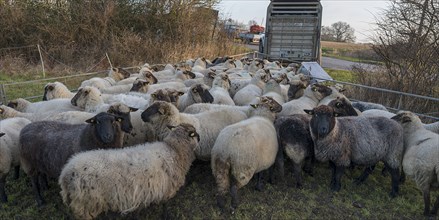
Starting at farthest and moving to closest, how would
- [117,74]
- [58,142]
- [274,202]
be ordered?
[117,74] → [274,202] → [58,142]

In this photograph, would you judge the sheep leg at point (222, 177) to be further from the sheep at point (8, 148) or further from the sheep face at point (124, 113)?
the sheep at point (8, 148)

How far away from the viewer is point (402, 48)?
8.89 metres

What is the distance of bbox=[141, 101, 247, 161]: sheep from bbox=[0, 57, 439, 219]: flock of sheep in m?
0.02

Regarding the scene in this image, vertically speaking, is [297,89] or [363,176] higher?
[297,89]

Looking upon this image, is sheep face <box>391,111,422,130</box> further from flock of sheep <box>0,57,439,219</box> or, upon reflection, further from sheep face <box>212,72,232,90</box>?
sheep face <box>212,72,232,90</box>

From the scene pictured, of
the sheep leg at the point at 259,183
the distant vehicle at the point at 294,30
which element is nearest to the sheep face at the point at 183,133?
the sheep leg at the point at 259,183

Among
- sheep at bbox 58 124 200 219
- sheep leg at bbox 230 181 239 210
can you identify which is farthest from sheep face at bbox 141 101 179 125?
sheep leg at bbox 230 181 239 210

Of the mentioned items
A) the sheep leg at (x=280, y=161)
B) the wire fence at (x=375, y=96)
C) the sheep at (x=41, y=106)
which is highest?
the sheep at (x=41, y=106)

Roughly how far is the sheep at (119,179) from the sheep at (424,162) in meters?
3.22

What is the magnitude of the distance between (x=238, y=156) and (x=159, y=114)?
1.45 m

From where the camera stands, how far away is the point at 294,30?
46.7ft

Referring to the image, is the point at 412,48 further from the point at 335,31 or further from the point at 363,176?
the point at 335,31

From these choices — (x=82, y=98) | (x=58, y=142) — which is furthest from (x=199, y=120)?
(x=82, y=98)

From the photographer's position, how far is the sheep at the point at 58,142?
13.0ft
